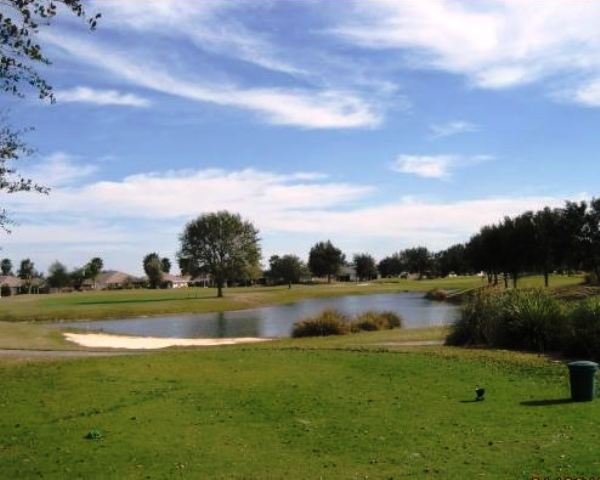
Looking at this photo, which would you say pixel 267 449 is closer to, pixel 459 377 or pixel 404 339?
pixel 459 377

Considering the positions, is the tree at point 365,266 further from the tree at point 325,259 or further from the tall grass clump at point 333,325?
the tall grass clump at point 333,325

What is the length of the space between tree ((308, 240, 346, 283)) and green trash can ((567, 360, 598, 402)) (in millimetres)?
161563

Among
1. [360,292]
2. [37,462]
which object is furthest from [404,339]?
[360,292]

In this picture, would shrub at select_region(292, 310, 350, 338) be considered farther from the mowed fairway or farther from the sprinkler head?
the sprinkler head

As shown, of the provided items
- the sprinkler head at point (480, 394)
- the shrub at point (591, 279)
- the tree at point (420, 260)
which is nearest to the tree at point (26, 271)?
the tree at point (420, 260)

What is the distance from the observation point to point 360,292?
11294 cm

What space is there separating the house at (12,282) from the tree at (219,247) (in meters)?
67.9

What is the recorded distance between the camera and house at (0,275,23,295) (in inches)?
5969

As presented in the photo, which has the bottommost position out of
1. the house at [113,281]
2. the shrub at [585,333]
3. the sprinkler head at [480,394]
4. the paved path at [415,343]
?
the paved path at [415,343]

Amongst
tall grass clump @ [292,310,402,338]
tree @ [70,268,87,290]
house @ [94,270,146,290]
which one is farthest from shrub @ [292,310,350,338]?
house @ [94,270,146,290]

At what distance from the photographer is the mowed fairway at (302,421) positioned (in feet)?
30.9

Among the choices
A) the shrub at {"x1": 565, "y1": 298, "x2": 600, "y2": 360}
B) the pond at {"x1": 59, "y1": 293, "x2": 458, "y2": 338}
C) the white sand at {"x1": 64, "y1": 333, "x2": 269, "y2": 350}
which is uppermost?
the shrub at {"x1": 565, "y1": 298, "x2": 600, "y2": 360}

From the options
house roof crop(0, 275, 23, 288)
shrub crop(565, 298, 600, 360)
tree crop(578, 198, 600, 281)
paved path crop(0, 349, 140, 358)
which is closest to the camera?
shrub crop(565, 298, 600, 360)

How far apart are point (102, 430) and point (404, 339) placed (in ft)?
55.8
